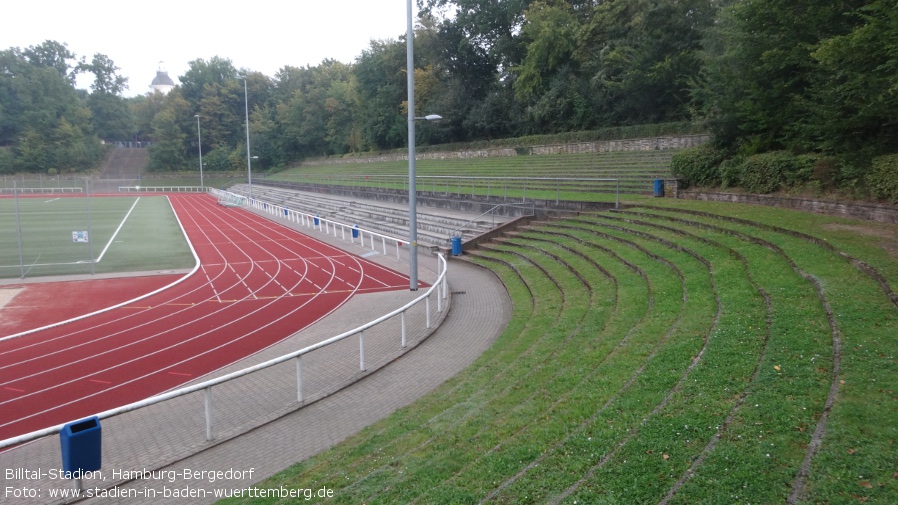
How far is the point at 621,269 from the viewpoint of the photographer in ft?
43.7

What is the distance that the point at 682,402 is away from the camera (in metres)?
5.54

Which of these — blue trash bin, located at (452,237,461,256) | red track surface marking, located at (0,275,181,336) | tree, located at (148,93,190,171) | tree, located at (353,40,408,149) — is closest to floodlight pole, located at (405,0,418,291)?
blue trash bin, located at (452,237,461,256)

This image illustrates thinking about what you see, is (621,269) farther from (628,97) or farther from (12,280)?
(628,97)

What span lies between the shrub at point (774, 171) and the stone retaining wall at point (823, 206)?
618mm

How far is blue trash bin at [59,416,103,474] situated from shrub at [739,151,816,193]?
58.2 feet

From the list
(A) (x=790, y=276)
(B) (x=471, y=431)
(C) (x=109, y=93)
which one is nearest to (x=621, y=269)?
(A) (x=790, y=276)

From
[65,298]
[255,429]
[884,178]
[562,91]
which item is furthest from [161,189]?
[884,178]

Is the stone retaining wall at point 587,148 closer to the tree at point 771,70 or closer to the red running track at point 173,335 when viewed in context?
the tree at point 771,70

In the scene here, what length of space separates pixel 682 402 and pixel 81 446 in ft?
19.5

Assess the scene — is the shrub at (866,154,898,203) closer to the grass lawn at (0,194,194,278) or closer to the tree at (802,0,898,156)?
the tree at (802,0,898,156)

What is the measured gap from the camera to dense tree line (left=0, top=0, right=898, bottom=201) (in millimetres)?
14992

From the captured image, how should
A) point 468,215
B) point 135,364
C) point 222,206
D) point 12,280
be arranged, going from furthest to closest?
point 222,206 < point 468,215 < point 12,280 < point 135,364

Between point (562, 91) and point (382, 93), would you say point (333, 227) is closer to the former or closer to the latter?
point (562, 91)

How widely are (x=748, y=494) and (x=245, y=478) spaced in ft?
15.6
